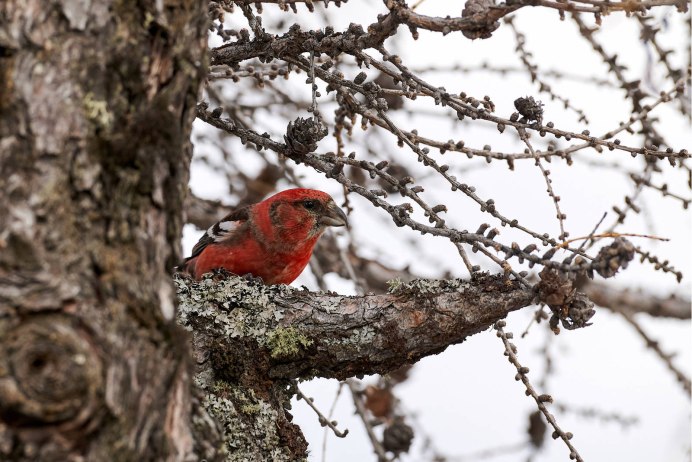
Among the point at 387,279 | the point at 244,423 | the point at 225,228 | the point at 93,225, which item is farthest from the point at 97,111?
the point at 387,279

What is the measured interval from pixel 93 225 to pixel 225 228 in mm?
A: 3039

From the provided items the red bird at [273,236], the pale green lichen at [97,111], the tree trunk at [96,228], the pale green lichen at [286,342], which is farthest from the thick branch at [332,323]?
the red bird at [273,236]

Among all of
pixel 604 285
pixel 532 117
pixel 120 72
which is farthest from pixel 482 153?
pixel 604 285

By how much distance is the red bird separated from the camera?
451cm

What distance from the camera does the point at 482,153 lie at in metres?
2.51

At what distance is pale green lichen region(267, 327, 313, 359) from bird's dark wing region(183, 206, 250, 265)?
1777mm

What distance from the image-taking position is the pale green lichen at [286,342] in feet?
9.36

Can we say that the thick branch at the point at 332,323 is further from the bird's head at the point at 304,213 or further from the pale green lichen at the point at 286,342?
the bird's head at the point at 304,213

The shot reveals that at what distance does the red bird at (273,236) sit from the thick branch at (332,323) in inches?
56.9

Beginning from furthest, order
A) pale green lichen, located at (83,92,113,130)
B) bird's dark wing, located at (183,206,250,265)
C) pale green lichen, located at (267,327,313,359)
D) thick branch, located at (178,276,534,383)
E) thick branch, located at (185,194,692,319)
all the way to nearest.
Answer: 1. thick branch, located at (185,194,692,319)
2. bird's dark wing, located at (183,206,250,265)
3. pale green lichen, located at (267,327,313,359)
4. thick branch, located at (178,276,534,383)
5. pale green lichen, located at (83,92,113,130)

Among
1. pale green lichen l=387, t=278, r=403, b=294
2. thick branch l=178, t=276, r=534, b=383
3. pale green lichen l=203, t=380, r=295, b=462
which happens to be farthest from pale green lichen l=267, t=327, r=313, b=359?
pale green lichen l=387, t=278, r=403, b=294

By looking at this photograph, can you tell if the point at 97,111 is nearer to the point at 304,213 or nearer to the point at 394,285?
the point at 394,285

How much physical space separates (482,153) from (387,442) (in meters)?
1.79

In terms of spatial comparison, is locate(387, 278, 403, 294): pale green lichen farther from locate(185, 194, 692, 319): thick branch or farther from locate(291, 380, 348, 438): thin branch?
locate(185, 194, 692, 319): thick branch
